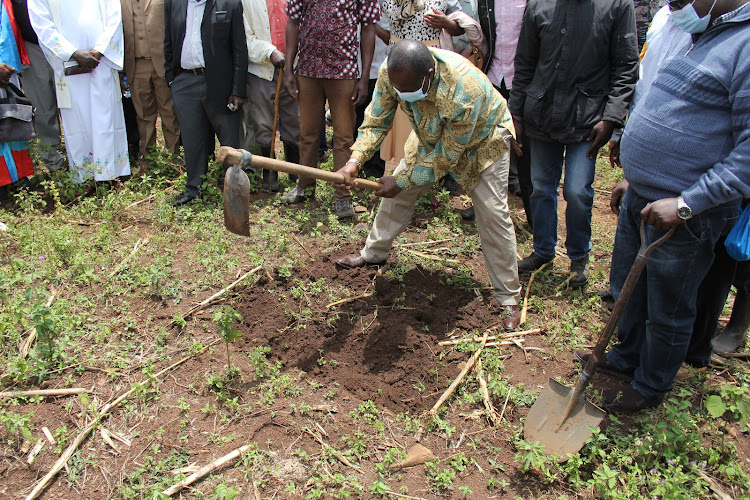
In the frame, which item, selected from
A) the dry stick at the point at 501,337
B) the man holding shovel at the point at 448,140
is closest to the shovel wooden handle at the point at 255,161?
the man holding shovel at the point at 448,140

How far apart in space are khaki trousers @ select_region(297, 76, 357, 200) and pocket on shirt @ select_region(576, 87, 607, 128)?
86.1 inches

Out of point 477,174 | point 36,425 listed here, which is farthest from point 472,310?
point 36,425

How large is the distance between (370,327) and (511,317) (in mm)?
1010

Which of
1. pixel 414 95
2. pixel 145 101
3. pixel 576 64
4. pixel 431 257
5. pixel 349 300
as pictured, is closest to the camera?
pixel 414 95

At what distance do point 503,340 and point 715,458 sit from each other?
1.37 meters

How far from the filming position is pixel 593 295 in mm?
4371

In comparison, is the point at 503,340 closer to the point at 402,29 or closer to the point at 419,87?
the point at 419,87

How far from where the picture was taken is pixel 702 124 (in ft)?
8.25

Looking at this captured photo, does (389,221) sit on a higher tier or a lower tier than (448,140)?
lower

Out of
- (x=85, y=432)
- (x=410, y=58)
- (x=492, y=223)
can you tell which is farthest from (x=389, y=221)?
(x=85, y=432)

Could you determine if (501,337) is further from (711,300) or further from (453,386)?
(711,300)

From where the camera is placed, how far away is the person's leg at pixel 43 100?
19.1ft

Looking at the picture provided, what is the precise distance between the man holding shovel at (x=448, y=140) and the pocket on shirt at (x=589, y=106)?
1.79 feet

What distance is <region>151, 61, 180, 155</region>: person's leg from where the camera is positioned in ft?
20.4
